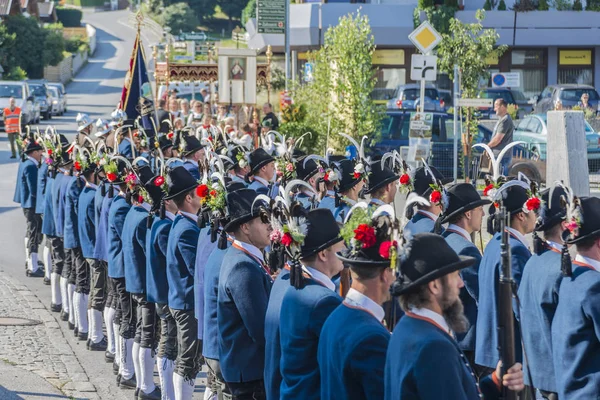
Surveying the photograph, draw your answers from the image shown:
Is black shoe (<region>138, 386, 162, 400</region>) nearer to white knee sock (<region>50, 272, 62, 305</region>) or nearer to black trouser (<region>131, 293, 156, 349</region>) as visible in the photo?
black trouser (<region>131, 293, 156, 349</region>)

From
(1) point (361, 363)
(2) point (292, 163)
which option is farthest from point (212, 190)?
(2) point (292, 163)

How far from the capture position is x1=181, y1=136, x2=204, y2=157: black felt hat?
14.2 metres

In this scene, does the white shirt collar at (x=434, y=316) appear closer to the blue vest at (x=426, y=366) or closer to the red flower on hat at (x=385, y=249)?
the blue vest at (x=426, y=366)

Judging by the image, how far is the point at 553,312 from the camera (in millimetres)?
6730

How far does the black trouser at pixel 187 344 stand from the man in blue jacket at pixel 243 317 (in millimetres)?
1739

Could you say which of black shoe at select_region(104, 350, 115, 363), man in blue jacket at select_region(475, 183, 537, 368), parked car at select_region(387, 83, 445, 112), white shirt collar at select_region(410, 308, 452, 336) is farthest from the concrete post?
parked car at select_region(387, 83, 445, 112)

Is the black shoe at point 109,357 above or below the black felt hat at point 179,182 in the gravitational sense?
below

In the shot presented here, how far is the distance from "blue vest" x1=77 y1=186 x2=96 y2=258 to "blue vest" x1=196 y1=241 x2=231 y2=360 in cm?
458

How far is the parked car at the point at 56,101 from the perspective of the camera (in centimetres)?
5128

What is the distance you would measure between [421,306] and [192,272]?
168 inches

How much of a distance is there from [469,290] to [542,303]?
3.34 feet

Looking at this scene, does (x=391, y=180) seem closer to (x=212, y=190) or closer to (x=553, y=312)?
(x=212, y=190)

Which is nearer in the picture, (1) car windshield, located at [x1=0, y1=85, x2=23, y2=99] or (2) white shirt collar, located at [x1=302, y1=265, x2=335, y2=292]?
(2) white shirt collar, located at [x1=302, y1=265, x2=335, y2=292]

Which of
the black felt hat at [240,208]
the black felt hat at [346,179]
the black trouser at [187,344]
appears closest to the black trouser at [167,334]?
the black trouser at [187,344]
